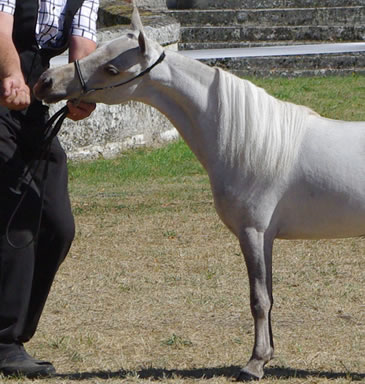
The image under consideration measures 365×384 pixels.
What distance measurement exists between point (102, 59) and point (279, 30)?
1223 centimetres

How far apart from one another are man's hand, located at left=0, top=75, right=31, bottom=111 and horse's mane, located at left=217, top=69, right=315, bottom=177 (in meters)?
0.87

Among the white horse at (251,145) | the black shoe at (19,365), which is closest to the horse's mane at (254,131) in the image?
the white horse at (251,145)

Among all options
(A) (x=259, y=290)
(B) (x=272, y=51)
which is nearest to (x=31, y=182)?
(A) (x=259, y=290)

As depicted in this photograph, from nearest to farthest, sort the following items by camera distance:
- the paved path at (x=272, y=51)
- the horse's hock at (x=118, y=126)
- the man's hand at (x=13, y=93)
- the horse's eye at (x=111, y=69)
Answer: the man's hand at (x=13, y=93) < the horse's eye at (x=111, y=69) < the horse's hock at (x=118, y=126) < the paved path at (x=272, y=51)

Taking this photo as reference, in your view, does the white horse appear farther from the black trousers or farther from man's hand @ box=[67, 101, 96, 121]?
the black trousers

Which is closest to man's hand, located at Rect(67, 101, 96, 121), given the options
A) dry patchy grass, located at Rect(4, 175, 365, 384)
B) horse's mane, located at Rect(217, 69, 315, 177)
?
horse's mane, located at Rect(217, 69, 315, 177)

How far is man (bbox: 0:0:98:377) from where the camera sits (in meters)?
4.43

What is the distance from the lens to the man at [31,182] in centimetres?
443

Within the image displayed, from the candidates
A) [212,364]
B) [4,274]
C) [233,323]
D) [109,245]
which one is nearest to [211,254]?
[109,245]

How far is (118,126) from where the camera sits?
10328mm

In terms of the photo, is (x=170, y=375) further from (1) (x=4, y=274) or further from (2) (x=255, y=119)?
(2) (x=255, y=119)

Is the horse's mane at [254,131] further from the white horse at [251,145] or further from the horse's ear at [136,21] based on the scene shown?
the horse's ear at [136,21]

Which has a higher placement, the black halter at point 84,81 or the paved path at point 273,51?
the black halter at point 84,81

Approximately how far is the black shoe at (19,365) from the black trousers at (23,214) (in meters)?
0.05
